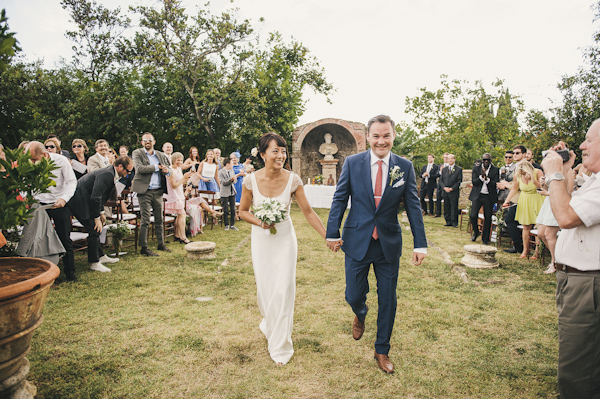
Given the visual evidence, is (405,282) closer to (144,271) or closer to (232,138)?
(144,271)

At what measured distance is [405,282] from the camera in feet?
19.6

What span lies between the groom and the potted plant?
2.39 meters

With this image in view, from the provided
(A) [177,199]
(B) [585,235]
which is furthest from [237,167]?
(B) [585,235]

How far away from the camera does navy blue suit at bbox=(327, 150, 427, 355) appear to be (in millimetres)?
3314

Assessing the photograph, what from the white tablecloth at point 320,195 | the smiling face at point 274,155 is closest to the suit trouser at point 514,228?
the smiling face at point 274,155

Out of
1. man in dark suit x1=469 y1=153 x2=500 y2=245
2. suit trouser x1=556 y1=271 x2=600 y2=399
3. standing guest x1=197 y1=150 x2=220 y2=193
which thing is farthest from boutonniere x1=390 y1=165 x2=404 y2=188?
standing guest x1=197 y1=150 x2=220 y2=193

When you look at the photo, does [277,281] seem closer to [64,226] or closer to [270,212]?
[270,212]

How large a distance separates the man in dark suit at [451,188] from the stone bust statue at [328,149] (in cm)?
904

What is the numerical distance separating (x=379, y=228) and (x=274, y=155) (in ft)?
4.13

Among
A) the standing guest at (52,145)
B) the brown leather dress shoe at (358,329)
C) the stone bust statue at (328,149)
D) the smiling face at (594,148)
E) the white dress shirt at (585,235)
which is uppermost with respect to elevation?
the stone bust statue at (328,149)

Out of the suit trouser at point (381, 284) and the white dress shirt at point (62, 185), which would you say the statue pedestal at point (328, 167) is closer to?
the white dress shirt at point (62, 185)

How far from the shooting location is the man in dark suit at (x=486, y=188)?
9.14 metres

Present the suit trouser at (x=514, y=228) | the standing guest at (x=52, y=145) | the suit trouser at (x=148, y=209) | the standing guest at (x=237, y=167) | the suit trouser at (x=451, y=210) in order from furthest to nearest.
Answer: the suit trouser at (x=451, y=210) < the standing guest at (x=237, y=167) < the suit trouser at (x=514, y=228) < the suit trouser at (x=148, y=209) < the standing guest at (x=52, y=145)

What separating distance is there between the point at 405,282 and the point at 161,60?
1794cm
